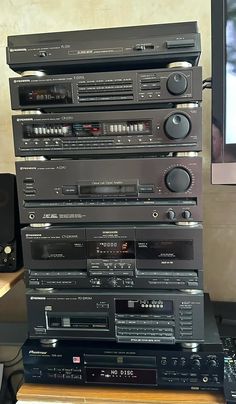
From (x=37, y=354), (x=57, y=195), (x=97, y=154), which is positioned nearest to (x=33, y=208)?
(x=57, y=195)

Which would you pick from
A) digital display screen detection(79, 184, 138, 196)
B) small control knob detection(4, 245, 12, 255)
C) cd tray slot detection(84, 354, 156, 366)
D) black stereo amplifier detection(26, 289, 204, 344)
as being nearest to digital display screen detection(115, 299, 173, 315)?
black stereo amplifier detection(26, 289, 204, 344)

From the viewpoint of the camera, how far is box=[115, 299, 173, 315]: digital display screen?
0.78 m

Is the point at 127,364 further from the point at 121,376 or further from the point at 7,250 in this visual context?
the point at 7,250

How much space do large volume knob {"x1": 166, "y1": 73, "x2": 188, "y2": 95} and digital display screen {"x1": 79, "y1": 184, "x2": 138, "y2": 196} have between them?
0.21 meters

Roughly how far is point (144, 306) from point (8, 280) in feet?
1.11

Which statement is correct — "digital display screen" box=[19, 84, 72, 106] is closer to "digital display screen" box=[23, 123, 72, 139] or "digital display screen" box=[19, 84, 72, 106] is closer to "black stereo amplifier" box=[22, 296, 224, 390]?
"digital display screen" box=[23, 123, 72, 139]

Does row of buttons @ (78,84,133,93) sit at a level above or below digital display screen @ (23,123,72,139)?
above

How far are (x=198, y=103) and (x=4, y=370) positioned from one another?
1.09m

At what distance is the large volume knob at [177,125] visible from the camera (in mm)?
740

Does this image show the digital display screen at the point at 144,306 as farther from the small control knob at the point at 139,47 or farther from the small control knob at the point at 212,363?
the small control knob at the point at 139,47

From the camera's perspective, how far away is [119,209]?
31.0 inches

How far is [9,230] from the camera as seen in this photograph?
0.97 m

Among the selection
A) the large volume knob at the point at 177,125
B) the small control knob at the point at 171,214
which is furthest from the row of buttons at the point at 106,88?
the small control knob at the point at 171,214

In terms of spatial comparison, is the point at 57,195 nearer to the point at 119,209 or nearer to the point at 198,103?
the point at 119,209
